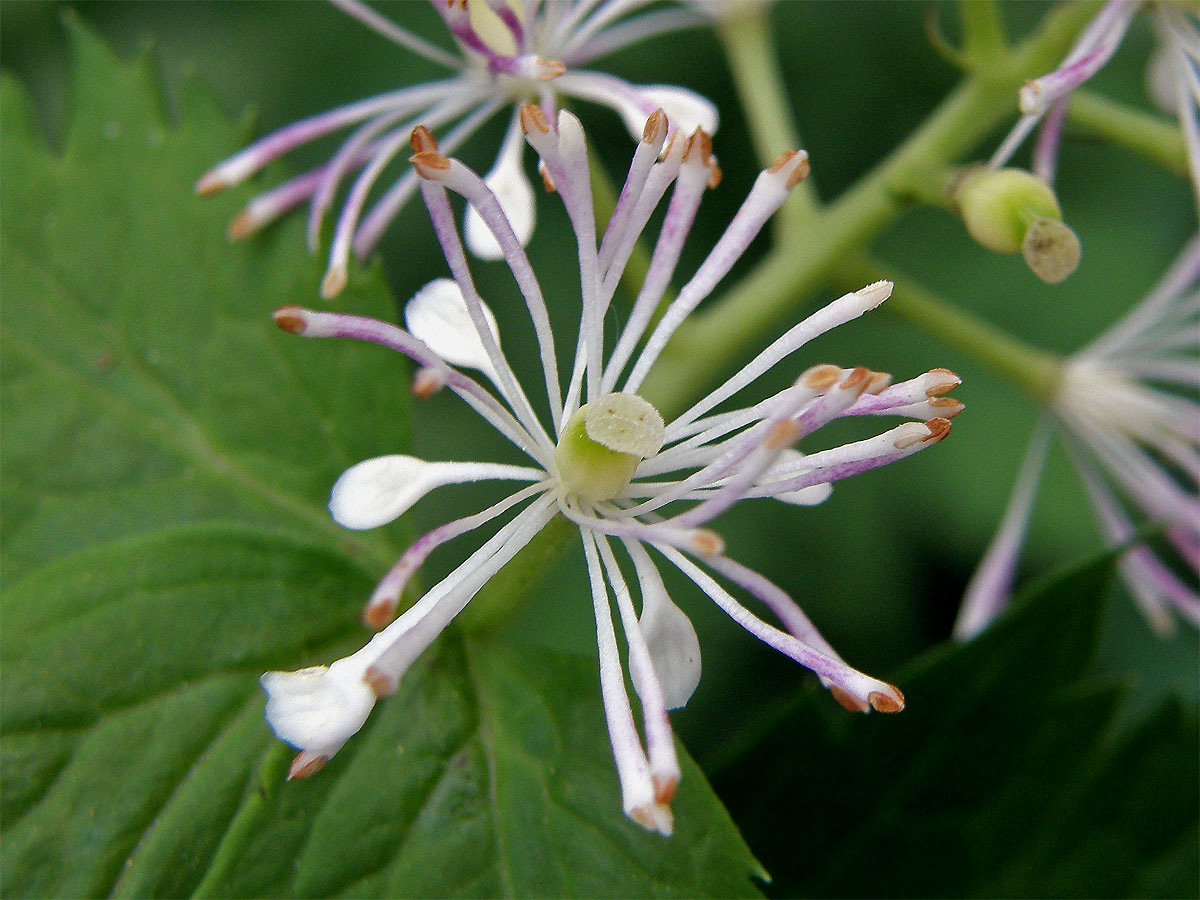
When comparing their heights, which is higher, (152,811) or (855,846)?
(152,811)

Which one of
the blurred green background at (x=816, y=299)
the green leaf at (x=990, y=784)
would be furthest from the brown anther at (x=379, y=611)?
the blurred green background at (x=816, y=299)

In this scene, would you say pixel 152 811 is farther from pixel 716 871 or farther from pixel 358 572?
pixel 716 871

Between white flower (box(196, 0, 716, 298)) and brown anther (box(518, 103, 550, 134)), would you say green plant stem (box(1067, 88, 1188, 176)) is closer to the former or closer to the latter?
white flower (box(196, 0, 716, 298))

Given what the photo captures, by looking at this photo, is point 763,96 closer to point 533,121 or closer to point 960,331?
point 960,331

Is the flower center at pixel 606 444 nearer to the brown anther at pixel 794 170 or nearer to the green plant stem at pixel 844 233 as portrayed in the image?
the brown anther at pixel 794 170

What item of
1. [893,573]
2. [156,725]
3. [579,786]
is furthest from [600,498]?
[893,573]
